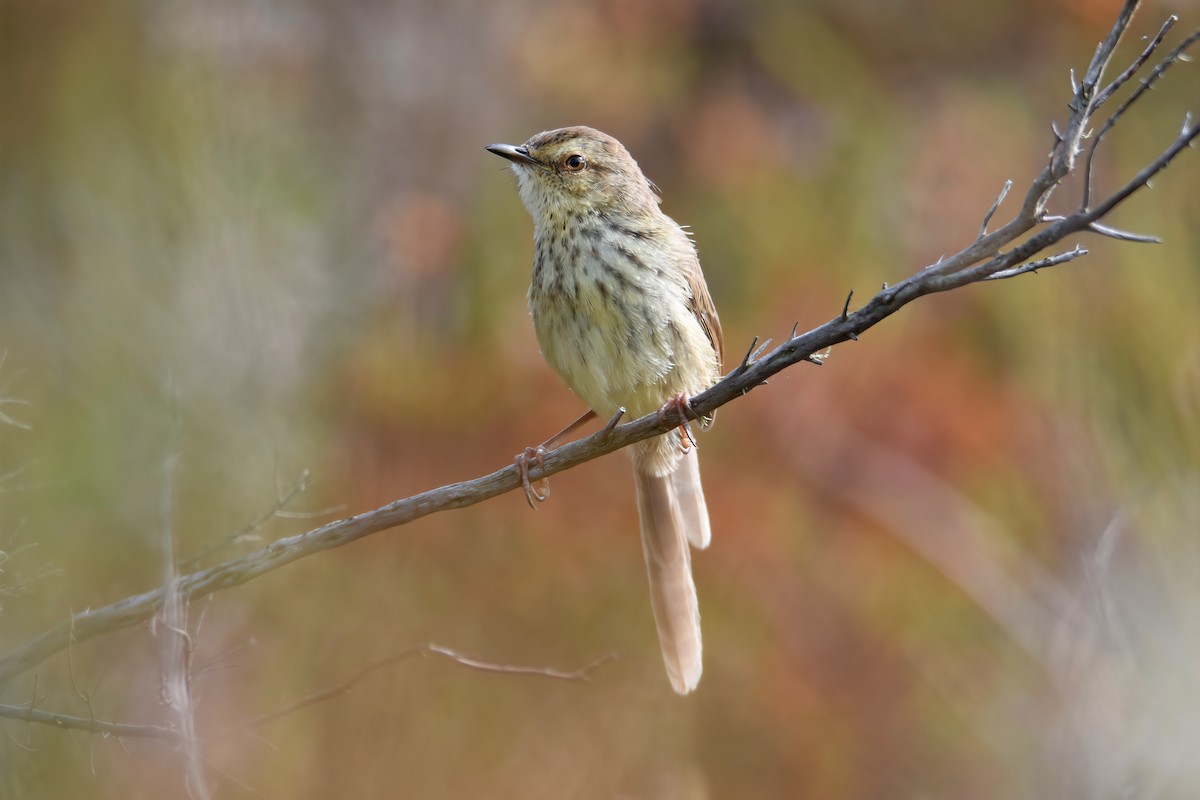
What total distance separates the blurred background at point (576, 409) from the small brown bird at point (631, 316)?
Answer: 124 cm

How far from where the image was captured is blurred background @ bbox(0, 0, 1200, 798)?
15.4 ft

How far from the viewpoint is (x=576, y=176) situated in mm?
3904

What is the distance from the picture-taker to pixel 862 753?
21.5 feet

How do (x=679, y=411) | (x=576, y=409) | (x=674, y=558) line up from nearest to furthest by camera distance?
(x=679, y=411), (x=674, y=558), (x=576, y=409)

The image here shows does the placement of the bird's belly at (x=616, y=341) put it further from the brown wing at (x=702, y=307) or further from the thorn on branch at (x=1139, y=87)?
the thorn on branch at (x=1139, y=87)

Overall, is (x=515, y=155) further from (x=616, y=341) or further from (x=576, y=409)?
(x=576, y=409)

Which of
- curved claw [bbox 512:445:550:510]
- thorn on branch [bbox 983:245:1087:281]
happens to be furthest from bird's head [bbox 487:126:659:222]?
thorn on branch [bbox 983:245:1087:281]

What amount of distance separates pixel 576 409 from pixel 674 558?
273 cm

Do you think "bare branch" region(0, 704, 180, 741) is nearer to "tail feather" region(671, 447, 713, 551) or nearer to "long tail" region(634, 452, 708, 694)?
"long tail" region(634, 452, 708, 694)

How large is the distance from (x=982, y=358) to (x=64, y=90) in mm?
6445

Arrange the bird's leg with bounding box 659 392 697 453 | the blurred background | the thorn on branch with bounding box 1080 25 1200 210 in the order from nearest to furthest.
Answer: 1. the thorn on branch with bounding box 1080 25 1200 210
2. the bird's leg with bounding box 659 392 697 453
3. the blurred background

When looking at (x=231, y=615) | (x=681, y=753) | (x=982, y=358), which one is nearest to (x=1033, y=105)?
(x=982, y=358)

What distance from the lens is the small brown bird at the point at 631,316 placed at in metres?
3.55

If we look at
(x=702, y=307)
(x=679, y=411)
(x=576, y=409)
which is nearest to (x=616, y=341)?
(x=702, y=307)
